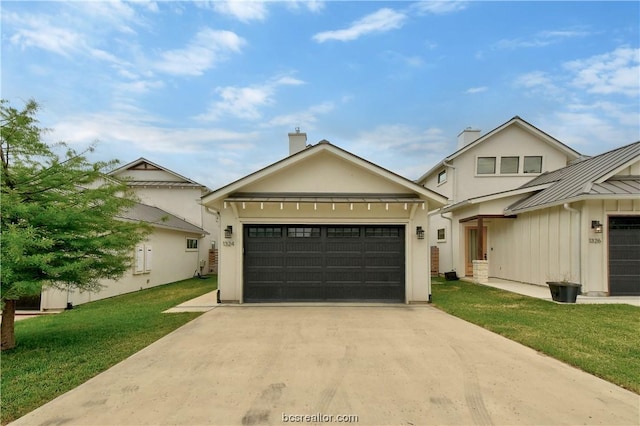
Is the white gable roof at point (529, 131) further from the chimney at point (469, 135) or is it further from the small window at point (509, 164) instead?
the chimney at point (469, 135)

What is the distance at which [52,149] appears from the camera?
5805 mm

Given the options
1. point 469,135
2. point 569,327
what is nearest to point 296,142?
point 569,327

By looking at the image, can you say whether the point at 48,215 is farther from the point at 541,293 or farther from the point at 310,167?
the point at 541,293

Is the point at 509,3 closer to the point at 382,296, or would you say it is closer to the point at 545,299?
the point at 545,299

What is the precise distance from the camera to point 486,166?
55.8 ft

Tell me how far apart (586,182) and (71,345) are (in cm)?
1441

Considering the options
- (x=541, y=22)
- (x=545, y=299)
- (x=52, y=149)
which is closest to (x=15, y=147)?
(x=52, y=149)

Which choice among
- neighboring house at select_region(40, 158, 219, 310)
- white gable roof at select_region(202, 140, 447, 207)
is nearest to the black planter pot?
white gable roof at select_region(202, 140, 447, 207)

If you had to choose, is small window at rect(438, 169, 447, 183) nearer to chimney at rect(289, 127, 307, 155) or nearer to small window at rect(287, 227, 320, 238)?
chimney at rect(289, 127, 307, 155)

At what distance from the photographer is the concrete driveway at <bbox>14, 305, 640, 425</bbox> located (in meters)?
3.32

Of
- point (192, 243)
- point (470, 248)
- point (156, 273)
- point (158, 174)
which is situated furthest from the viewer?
point (158, 174)

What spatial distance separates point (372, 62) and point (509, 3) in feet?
20.2

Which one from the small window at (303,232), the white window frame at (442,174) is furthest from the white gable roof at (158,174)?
the white window frame at (442,174)

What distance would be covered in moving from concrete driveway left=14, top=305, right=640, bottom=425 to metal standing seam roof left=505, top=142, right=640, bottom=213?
288 inches
